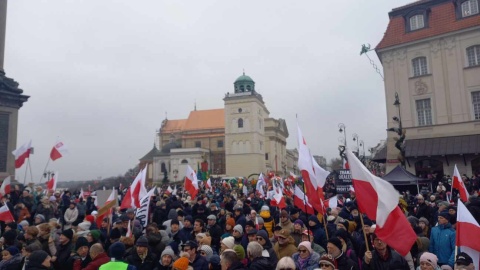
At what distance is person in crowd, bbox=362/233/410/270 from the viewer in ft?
17.0

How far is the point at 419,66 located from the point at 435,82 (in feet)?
5.66

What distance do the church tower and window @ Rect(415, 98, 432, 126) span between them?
54.6 metres

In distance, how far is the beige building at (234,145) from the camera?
82.1m

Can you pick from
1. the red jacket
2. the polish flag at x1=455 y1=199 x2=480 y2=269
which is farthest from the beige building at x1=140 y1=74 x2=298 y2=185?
the polish flag at x1=455 y1=199 x2=480 y2=269

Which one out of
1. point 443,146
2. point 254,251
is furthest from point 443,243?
point 443,146

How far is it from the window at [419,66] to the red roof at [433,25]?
5.00 feet

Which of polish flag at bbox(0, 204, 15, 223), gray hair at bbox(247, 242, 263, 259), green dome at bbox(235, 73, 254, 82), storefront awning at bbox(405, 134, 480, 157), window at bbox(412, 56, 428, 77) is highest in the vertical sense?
green dome at bbox(235, 73, 254, 82)

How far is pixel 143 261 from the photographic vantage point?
6.39m

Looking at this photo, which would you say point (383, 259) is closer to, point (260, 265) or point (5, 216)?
point (260, 265)

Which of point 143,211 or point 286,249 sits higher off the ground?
point 143,211

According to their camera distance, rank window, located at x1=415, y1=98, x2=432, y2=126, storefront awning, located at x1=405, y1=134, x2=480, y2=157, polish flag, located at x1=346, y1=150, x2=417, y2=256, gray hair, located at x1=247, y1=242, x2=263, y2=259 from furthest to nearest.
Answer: window, located at x1=415, y1=98, x2=432, y2=126
storefront awning, located at x1=405, y1=134, x2=480, y2=157
gray hair, located at x1=247, y1=242, x2=263, y2=259
polish flag, located at x1=346, y1=150, x2=417, y2=256

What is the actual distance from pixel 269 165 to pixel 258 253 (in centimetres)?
8361

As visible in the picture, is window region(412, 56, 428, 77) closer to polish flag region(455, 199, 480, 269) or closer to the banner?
the banner

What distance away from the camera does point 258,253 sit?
5.31 metres
